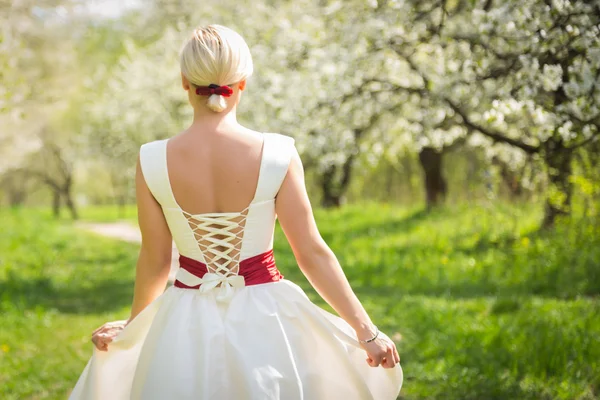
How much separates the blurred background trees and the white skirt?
97.9 inches

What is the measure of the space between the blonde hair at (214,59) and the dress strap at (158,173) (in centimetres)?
29

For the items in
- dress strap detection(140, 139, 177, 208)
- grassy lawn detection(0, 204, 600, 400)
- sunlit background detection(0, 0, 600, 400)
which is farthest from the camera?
grassy lawn detection(0, 204, 600, 400)

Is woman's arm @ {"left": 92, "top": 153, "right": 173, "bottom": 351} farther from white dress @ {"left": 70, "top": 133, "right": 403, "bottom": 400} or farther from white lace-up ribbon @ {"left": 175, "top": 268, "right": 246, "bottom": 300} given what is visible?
white lace-up ribbon @ {"left": 175, "top": 268, "right": 246, "bottom": 300}

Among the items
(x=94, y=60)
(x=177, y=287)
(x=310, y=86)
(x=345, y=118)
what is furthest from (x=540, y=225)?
(x=94, y=60)

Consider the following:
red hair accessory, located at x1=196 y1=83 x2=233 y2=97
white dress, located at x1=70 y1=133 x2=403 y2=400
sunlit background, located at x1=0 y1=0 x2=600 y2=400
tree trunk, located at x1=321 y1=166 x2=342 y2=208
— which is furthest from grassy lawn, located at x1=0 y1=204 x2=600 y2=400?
tree trunk, located at x1=321 y1=166 x2=342 y2=208

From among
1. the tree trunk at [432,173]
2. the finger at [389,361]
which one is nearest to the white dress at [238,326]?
the finger at [389,361]

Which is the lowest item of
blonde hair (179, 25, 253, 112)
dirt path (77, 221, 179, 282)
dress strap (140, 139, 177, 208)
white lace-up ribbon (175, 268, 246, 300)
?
dirt path (77, 221, 179, 282)

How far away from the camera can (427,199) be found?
18.1m

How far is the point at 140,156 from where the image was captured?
2.82 meters

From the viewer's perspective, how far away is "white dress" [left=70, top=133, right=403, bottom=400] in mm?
2693

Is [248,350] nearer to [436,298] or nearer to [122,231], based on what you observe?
[436,298]

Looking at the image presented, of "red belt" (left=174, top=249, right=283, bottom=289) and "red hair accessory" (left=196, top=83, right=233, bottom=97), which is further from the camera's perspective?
"red belt" (left=174, top=249, right=283, bottom=289)

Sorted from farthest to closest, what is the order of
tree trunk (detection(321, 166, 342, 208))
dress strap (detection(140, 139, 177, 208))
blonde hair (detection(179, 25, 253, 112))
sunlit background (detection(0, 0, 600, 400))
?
tree trunk (detection(321, 166, 342, 208)), sunlit background (detection(0, 0, 600, 400)), dress strap (detection(140, 139, 177, 208)), blonde hair (detection(179, 25, 253, 112))

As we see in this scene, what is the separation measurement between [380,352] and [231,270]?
2.30 ft
